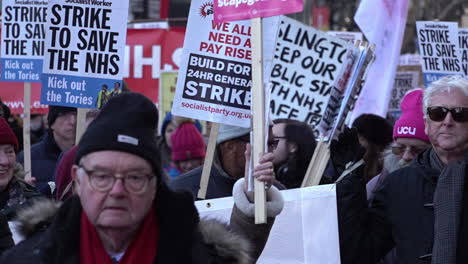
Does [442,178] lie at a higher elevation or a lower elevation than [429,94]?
lower

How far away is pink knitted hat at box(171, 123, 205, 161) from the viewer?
9.52 m

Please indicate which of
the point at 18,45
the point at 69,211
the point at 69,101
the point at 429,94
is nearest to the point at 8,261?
the point at 69,211

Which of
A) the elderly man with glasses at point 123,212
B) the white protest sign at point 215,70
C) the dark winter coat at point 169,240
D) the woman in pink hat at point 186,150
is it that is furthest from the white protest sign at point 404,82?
the elderly man with glasses at point 123,212

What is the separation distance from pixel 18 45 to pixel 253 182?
3.69 metres

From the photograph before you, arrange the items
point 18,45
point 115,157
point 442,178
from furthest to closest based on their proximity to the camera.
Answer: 1. point 18,45
2. point 442,178
3. point 115,157

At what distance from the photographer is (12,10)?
776 centimetres

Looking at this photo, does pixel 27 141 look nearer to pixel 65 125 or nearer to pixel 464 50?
pixel 65 125

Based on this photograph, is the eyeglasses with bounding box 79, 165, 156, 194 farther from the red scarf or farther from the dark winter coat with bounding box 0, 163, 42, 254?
the dark winter coat with bounding box 0, 163, 42, 254

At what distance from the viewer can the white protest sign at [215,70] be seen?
5793mm

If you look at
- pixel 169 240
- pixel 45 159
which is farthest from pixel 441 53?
pixel 169 240

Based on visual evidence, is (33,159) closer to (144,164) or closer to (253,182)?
(253,182)

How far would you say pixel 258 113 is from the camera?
14.8 ft

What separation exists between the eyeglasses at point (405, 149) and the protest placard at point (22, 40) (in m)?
2.65

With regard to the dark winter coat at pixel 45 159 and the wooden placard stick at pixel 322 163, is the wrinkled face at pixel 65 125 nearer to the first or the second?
the dark winter coat at pixel 45 159
